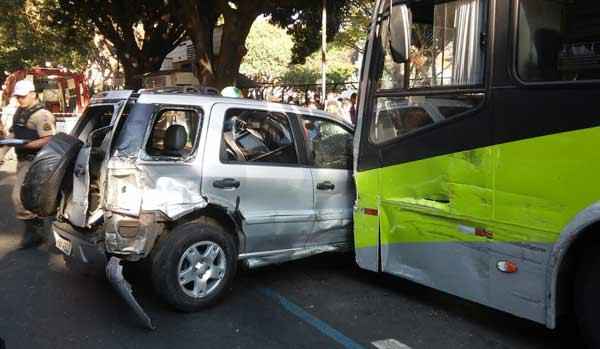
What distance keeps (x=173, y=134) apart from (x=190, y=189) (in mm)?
539

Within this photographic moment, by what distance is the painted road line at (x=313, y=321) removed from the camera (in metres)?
4.26

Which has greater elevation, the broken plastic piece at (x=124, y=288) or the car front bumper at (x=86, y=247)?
the car front bumper at (x=86, y=247)

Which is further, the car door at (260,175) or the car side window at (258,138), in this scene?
the car side window at (258,138)

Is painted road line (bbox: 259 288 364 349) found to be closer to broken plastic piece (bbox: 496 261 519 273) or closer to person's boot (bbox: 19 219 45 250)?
broken plastic piece (bbox: 496 261 519 273)

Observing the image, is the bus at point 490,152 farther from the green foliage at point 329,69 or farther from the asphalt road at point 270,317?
the green foliage at point 329,69

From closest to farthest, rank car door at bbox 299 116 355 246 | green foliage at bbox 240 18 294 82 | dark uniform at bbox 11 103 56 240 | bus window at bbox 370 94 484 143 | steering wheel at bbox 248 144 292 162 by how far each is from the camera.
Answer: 1. bus window at bbox 370 94 484 143
2. steering wheel at bbox 248 144 292 162
3. car door at bbox 299 116 355 246
4. dark uniform at bbox 11 103 56 240
5. green foliage at bbox 240 18 294 82

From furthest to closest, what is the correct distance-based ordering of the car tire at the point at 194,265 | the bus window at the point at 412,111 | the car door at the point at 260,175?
the car door at the point at 260,175 < the car tire at the point at 194,265 < the bus window at the point at 412,111

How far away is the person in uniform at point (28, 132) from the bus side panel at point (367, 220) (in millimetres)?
3637

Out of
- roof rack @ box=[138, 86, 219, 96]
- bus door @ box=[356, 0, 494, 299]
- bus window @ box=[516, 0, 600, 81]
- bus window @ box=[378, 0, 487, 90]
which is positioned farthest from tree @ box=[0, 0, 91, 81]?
bus window @ box=[516, 0, 600, 81]

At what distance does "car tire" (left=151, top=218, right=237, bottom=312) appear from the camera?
459 centimetres

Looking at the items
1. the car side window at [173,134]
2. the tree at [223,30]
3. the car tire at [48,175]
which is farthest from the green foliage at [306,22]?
the car tire at [48,175]

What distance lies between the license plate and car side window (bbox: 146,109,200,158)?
1.10 m

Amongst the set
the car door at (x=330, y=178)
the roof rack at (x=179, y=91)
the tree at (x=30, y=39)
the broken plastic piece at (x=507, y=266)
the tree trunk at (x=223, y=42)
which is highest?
the tree at (x=30, y=39)

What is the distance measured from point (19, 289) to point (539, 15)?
4.89m
